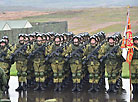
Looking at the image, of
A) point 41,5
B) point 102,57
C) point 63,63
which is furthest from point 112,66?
point 41,5

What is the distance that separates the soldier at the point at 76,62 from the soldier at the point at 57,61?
13.7 inches

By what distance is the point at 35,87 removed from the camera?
19.5 metres

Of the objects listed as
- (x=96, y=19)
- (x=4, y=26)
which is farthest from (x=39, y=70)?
(x=96, y=19)

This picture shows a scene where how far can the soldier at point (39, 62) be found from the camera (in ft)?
62.3

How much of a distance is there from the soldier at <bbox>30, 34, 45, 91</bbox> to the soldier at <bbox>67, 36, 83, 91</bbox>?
1.02 meters

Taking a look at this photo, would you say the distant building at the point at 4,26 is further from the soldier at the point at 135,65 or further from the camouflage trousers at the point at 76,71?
the soldier at the point at 135,65

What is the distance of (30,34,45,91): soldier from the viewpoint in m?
19.0

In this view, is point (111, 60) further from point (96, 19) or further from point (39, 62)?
point (96, 19)

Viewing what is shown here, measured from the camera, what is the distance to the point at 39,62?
62.4ft

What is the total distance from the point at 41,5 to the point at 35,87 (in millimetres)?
90486

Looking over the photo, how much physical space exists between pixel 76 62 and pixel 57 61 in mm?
698

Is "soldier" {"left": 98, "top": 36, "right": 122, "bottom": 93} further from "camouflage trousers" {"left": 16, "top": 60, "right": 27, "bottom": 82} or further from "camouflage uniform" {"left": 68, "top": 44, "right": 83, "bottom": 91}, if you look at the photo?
"camouflage trousers" {"left": 16, "top": 60, "right": 27, "bottom": 82}

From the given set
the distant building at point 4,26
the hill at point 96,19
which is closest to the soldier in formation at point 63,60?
the distant building at point 4,26

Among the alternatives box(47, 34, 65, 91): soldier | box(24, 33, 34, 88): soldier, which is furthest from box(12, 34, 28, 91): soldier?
box(47, 34, 65, 91): soldier
